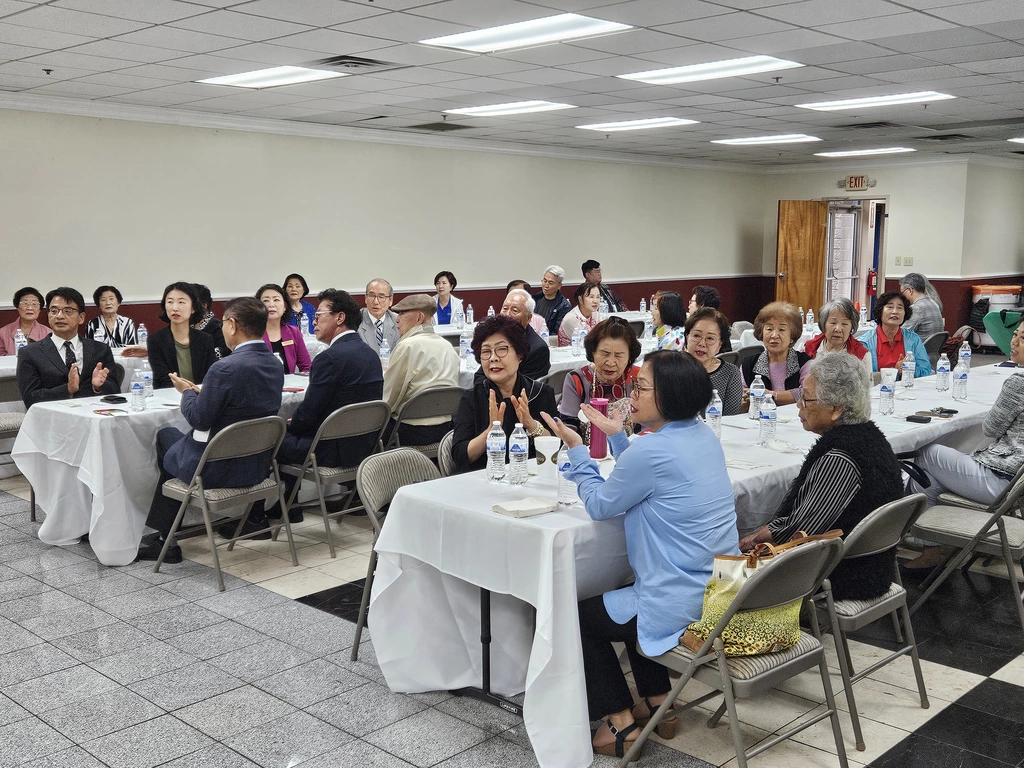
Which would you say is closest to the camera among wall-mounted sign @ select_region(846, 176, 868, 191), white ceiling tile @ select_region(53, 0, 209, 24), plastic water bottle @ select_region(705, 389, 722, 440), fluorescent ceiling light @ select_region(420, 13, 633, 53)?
plastic water bottle @ select_region(705, 389, 722, 440)

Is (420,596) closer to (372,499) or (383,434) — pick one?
(372,499)

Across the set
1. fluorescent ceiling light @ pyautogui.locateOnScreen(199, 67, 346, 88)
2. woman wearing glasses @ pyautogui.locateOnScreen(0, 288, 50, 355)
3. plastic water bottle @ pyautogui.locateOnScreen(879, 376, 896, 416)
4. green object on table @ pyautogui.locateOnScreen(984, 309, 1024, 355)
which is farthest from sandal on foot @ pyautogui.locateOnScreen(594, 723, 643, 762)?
green object on table @ pyautogui.locateOnScreen(984, 309, 1024, 355)

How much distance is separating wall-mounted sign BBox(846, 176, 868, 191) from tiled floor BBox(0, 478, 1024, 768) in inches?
455

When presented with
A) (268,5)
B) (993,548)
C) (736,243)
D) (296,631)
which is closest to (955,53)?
(993,548)

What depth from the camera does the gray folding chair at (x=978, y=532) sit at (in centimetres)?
368

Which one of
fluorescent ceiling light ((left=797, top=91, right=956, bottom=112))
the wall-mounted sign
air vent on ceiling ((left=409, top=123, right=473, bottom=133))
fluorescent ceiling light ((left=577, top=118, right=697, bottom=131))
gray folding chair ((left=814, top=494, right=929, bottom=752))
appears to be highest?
fluorescent ceiling light ((left=797, top=91, right=956, bottom=112))

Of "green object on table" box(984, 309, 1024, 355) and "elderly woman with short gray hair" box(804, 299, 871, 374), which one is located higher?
"elderly woman with short gray hair" box(804, 299, 871, 374)

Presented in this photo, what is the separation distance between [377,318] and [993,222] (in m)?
11.3

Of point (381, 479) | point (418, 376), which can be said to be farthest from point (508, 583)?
point (418, 376)

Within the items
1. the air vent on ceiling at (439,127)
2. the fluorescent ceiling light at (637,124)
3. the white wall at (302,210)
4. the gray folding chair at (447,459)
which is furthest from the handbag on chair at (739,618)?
the air vent on ceiling at (439,127)

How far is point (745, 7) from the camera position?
5145 millimetres

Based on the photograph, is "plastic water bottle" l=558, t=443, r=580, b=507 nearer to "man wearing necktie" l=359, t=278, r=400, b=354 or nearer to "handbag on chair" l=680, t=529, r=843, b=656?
"handbag on chair" l=680, t=529, r=843, b=656

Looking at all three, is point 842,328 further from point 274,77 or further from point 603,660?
point 274,77

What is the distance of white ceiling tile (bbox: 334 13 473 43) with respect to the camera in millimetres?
5344
